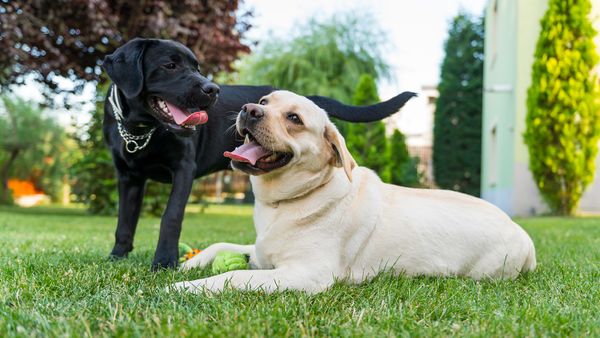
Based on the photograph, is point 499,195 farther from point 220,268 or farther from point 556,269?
point 220,268

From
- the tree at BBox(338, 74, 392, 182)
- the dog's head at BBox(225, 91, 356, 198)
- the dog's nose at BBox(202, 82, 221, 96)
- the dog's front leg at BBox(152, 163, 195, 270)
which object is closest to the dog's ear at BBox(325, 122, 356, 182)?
the dog's head at BBox(225, 91, 356, 198)

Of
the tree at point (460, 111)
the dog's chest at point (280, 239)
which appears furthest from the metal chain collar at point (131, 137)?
the tree at point (460, 111)

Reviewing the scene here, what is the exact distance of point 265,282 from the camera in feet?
7.89

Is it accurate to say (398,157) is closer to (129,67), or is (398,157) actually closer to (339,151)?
(129,67)

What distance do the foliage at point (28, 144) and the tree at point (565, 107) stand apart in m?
13.5

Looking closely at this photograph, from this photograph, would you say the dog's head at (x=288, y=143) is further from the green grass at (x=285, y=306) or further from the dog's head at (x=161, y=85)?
the green grass at (x=285, y=306)

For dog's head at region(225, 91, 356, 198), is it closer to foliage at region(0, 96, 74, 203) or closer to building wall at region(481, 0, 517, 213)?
building wall at region(481, 0, 517, 213)

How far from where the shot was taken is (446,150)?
21.2 m

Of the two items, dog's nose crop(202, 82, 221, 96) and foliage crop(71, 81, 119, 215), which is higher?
dog's nose crop(202, 82, 221, 96)

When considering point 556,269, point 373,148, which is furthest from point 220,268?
point 373,148

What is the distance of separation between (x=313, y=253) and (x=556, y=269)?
165 cm

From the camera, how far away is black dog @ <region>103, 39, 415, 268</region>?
10.0 feet

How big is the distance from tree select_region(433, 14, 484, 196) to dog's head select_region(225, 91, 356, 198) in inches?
743

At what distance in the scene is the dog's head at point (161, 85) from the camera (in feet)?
9.98
